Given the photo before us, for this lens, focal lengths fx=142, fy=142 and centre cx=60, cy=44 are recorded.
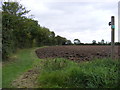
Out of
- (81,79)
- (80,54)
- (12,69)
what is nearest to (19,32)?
(80,54)

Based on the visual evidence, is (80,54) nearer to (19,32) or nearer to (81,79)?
(81,79)

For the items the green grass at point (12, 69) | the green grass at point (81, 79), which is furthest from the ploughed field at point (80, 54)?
the green grass at point (81, 79)

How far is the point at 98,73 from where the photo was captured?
3.38 m

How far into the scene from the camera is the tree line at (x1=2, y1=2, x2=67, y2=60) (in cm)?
764

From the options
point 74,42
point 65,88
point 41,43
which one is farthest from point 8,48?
point 74,42

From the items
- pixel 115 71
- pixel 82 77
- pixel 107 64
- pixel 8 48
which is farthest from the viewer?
pixel 8 48

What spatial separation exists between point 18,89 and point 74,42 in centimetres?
2812

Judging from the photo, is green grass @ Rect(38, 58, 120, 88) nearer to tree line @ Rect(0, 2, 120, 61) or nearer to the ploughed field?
the ploughed field

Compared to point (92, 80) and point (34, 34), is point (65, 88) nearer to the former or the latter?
point (92, 80)

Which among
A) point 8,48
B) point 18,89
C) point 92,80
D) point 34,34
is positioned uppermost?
point 34,34

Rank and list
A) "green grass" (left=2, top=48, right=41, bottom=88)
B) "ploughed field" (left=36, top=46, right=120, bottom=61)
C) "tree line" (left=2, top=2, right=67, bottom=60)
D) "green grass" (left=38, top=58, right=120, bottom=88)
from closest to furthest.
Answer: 1. "green grass" (left=38, top=58, right=120, bottom=88)
2. "green grass" (left=2, top=48, right=41, bottom=88)
3. "ploughed field" (left=36, top=46, right=120, bottom=61)
4. "tree line" (left=2, top=2, right=67, bottom=60)

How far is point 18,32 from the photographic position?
49.4 ft

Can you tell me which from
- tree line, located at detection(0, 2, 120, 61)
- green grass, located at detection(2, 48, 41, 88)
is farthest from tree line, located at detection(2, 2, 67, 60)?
green grass, located at detection(2, 48, 41, 88)

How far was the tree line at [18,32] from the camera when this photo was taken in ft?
25.1
